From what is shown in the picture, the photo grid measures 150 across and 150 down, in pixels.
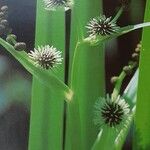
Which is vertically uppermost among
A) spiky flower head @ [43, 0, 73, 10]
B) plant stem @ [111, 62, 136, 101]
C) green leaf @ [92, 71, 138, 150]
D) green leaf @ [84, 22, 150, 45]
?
spiky flower head @ [43, 0, 73, 10]

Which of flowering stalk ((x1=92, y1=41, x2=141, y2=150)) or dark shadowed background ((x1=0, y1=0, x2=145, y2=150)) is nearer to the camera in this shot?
flowering stalk ((x1=92, y1=41, x2=141, y2=150))

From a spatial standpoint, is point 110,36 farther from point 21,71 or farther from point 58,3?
point 21,71

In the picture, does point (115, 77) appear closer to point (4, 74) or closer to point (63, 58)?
point (63, 58)

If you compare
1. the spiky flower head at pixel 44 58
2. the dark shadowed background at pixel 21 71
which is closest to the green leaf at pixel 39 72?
the spiky flower head at pixel 44 58

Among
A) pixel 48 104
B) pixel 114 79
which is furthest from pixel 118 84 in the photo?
pixel 48 104

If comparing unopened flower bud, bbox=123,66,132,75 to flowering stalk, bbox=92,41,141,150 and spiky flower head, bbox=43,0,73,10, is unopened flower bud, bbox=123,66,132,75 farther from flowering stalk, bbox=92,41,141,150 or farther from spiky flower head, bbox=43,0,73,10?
spiky flower head, bbox=43,0,73,10

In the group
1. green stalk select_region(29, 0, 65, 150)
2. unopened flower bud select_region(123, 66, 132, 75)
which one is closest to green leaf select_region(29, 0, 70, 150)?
green stalk select_region(29, 0, 65, 150)

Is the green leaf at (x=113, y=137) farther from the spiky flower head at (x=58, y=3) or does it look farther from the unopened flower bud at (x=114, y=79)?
the spiky flower head at (x=58, y=3)
